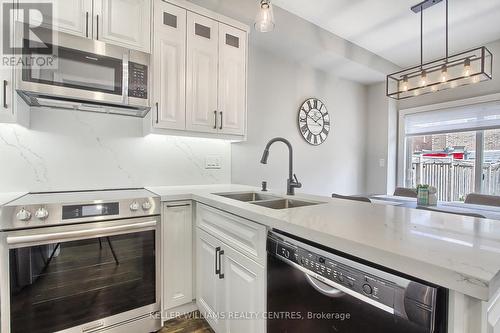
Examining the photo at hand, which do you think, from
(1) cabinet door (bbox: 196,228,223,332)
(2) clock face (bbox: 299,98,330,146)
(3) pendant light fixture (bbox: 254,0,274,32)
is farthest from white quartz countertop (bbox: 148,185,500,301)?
→ (2) clock face (bbox: 299,98,330,146)

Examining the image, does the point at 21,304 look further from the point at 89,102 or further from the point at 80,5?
the point at 80,5

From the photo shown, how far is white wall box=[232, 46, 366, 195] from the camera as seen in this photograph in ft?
8.93

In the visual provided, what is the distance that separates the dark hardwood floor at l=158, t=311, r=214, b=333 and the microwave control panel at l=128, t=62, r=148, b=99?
1.66m

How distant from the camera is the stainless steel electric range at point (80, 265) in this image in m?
1.24

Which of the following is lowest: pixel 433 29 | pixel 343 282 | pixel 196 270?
pixel 196 270

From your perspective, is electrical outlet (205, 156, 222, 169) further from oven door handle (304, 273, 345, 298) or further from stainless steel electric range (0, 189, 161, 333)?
oven door handle (304, 273, 345, 298)

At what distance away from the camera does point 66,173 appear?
184 cm

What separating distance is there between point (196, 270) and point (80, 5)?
1.96 meters

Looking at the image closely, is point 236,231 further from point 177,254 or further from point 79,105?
point 79,105

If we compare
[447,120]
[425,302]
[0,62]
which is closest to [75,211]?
[0,62]

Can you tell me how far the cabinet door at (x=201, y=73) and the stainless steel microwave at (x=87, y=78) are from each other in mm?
338

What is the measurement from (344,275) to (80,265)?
1.45m

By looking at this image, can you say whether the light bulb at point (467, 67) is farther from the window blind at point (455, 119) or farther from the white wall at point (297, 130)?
the window blind at point (455, 119)

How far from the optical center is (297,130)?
3.12 m
